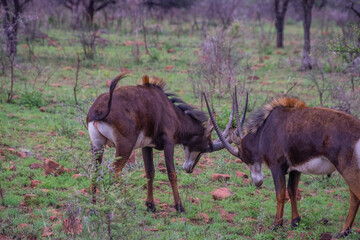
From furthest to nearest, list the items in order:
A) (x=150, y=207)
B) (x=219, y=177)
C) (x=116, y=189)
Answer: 1. (x=219, y=177)
2. (x=150, y=207)
3. (x=116, y=189)

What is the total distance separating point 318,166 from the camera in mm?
5438

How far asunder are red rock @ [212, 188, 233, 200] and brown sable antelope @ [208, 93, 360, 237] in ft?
2.07

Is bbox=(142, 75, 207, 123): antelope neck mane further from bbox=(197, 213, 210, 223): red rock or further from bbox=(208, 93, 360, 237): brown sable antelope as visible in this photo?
bbox=(197, 213, 210, 223): red rock

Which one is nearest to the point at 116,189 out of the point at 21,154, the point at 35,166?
the point at 35,166

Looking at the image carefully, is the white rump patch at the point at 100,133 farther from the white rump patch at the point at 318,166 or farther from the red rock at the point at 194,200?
the white rump patch at the point at 318,166

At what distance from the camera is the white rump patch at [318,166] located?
5.36 metres

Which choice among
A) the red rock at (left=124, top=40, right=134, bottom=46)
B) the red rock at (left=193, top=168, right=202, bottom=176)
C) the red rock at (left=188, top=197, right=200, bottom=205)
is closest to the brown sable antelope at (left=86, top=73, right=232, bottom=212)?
the red rock at (left=188, top=197, right=200, bottom=205)

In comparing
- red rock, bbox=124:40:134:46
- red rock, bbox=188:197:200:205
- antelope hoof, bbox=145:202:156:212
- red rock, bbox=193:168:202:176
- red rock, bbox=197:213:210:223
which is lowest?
red rock, bbox=193:168:202:176

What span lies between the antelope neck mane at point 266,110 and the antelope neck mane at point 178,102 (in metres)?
0.95

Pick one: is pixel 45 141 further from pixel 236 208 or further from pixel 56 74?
pixel 56 74

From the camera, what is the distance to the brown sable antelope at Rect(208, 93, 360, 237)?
5.14 meters

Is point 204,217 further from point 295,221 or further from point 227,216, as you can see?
point 295,221

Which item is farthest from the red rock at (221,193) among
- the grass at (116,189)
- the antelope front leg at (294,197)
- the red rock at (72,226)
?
the red rock at (72,226)

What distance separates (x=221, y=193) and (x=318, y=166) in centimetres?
180
